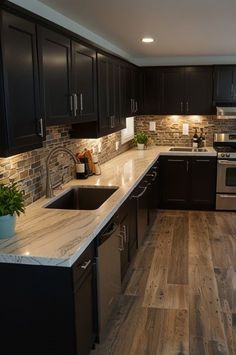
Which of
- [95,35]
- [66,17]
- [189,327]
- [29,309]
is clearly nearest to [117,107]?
[95,35]

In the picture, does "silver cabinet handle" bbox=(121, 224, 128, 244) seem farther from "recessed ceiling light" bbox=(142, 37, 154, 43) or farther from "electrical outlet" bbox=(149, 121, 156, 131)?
"electrical outlet" bbox=(149, 121, 156, 131)

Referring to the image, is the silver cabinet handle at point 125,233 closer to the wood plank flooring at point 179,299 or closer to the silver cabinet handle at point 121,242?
the silver cabinet handle at point 121,242

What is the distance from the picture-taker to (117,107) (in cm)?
448

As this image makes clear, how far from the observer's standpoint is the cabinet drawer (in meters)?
1.96

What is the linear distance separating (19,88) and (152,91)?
14.2 ft

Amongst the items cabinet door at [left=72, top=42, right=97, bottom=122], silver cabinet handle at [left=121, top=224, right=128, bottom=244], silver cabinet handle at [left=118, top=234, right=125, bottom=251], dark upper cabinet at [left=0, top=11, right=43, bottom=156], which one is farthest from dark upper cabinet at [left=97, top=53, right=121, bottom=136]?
dark upper cabinet at [left=0, top=11, right=43, bottom=156]

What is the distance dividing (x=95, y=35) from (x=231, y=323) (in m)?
3.14

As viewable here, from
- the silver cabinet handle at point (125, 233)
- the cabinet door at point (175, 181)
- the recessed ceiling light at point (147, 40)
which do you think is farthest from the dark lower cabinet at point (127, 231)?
the cabinet door at point (175, 181)

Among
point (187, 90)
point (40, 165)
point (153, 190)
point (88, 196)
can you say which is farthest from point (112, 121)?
point (187, 90)

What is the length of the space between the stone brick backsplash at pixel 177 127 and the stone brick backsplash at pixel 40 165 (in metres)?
2.45

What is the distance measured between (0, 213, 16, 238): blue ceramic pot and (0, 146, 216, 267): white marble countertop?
34 millimetres

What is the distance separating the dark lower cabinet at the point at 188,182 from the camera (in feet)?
18.8

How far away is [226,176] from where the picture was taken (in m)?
5.67

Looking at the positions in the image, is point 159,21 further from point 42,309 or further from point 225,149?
point 225,149
